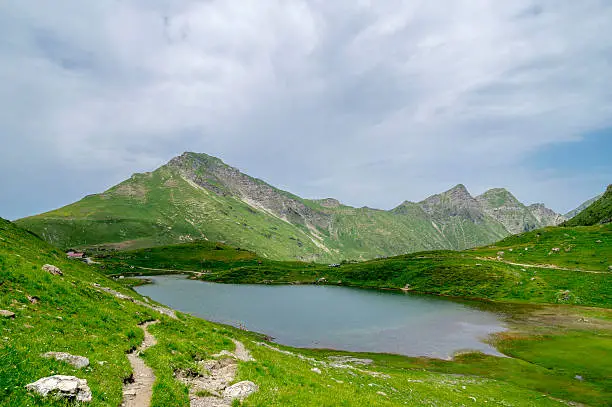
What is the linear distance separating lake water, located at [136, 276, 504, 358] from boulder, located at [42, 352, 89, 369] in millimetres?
62552

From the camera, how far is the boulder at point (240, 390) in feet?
57.1

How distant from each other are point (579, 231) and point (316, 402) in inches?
8111

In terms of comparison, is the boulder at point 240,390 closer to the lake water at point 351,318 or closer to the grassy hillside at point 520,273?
the lake water at point 351,318

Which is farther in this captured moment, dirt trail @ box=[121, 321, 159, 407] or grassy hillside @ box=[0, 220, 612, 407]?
dirt trail @ box=[121, 321, 159, 407]

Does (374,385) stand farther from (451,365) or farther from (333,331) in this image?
(333,331)

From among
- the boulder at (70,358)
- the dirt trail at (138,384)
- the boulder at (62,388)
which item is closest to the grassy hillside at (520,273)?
the dirt trail at (138,384)

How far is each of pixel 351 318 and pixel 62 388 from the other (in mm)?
95390

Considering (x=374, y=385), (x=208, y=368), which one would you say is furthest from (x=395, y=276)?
(x=208, y=368)

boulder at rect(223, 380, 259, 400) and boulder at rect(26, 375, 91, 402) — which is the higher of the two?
boulder at rect(26, 375, 91, 402)

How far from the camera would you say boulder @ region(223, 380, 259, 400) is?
17416 mm

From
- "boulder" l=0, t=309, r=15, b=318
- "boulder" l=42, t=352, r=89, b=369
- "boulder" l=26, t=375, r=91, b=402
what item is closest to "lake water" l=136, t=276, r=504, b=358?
"boulder" l=0, t=309, r=15, b=318

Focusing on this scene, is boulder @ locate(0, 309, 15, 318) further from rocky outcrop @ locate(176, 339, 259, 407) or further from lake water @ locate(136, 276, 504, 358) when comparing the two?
lake water @ locate(136, 276, 504, 358)

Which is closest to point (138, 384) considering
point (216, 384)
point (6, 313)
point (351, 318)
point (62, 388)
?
point (216, 384)

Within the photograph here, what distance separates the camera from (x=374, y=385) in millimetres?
32000
